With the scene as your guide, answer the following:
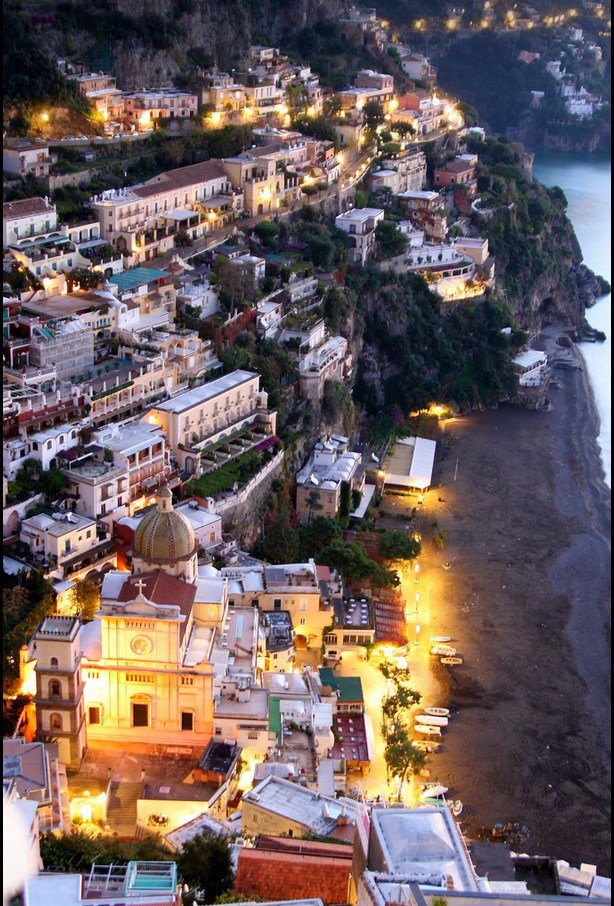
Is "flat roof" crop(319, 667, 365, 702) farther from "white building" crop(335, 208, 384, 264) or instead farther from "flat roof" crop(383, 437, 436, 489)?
"white building" crop(335, 208, 384, 264)

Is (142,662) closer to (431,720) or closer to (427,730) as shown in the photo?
(427,730)

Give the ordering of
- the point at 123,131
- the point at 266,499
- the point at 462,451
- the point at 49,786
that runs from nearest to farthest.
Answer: the point at 49,786
the point at 266,499
the point at 462,451
the point at 123,131

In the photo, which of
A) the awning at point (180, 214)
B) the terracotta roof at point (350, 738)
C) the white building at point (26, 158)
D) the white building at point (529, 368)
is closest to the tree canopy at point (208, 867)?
the terracotta roof at point (350, 738)

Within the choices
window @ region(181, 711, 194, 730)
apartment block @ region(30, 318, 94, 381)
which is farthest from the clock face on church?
apartment block @ region(30, 318, 94, 381)

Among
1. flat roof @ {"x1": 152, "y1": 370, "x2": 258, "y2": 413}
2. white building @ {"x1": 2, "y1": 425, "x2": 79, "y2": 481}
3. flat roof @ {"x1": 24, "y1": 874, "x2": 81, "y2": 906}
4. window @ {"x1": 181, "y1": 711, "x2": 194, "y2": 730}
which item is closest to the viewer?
flat roof @ {"x1": 24, "y1": 874, "x2": 81, "y2": 906}

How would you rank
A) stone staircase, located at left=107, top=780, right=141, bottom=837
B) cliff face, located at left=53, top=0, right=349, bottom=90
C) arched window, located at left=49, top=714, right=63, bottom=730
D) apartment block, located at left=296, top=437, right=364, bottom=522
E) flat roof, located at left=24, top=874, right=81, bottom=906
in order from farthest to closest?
1. cliff face, located at left=53, top=0, right=349, bottom=90
2. apartment block, located at left=296, top=437, right=364, bottom=522
3. arched window, located at left=49, top=714, right=63, bottom=730
4. stone staircase, located at left=107, top=780, right=141, bottom=837
5. flat roof, located at left=24, top=874, right=81, bottom=906

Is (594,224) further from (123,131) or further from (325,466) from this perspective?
(325,466)

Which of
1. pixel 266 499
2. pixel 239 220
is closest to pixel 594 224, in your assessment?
pixel 239 220
